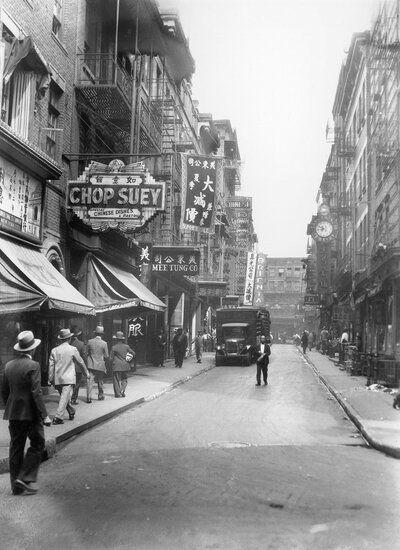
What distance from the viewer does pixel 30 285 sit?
1255cm

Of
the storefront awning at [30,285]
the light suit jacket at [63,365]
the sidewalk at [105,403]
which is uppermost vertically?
the storefront awning at [30,285]

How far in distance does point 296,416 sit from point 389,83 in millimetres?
18385

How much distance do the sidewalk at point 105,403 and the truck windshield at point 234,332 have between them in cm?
782

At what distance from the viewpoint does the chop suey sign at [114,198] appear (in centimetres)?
1772

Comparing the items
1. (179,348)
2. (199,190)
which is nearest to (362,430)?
(199,190)

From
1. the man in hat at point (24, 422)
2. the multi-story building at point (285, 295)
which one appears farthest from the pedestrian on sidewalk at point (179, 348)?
the multi-story building at point (285, 295)

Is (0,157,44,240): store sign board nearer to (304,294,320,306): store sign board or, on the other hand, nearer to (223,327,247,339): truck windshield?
(223,327,247,339): truck windshield

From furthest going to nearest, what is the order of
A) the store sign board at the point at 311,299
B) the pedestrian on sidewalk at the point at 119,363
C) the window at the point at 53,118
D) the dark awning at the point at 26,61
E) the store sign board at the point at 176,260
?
the store sign board at the point at 311,299 → the store sign board at the point at 176,260 → the window at the point at 53,118 → the pedestrian on sidewalk at the point at 119,363 → the dark awning at the point at 26,61

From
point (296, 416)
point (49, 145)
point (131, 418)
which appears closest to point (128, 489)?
point (131, 418)

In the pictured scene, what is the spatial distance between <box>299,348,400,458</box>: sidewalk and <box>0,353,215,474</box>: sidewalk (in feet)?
16.7

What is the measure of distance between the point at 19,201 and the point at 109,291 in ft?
19.9

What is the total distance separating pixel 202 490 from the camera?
7.07 meters

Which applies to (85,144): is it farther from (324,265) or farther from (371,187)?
(324,265)

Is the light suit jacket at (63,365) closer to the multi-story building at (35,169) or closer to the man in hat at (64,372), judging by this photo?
the man in hat at (64,372)
